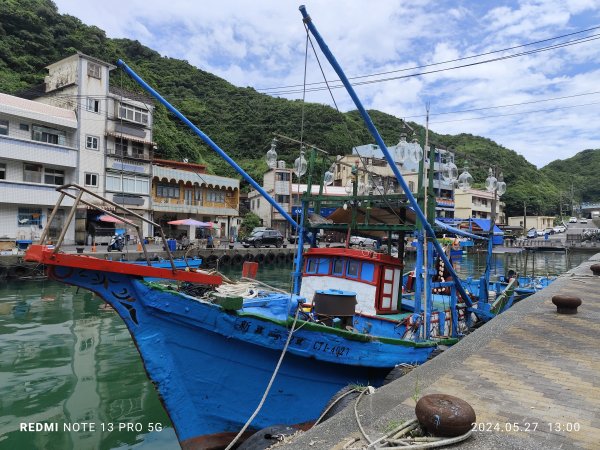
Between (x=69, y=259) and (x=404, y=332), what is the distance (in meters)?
6.22

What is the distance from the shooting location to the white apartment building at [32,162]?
2764 centimetres

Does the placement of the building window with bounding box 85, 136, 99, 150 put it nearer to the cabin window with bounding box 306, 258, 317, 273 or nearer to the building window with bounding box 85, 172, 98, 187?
the building window with bounding box 85, 172, 98, 187

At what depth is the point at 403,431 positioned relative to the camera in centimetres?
337

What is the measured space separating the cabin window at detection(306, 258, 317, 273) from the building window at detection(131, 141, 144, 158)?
31.0 metres

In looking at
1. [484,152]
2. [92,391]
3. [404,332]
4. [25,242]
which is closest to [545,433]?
[404,332]

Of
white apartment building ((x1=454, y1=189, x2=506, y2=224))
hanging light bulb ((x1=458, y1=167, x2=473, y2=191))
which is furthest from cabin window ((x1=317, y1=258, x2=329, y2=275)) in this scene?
white apartment building ((x1=454, y1=189, x2=506, y2=224))

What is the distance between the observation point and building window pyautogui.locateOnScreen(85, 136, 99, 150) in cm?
3241

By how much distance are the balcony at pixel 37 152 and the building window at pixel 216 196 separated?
562 inches

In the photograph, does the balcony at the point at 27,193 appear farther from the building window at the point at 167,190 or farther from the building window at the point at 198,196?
the building window at the point at 198,196

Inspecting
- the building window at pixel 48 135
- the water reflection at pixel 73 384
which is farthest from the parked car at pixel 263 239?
the water reflection at pixel 73 384

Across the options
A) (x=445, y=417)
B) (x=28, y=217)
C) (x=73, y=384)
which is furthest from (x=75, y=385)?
(x=28, y=217)

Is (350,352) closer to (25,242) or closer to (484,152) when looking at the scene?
(25,242)

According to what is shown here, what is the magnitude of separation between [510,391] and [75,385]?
876cm

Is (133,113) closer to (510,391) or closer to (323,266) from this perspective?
(323,266)
